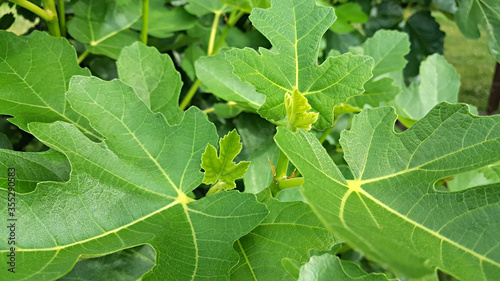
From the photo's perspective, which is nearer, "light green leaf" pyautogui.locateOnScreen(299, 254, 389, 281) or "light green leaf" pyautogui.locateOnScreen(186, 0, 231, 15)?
"light green leaf" pyautogui.locateOnScreen(299, 254, 389, 281)

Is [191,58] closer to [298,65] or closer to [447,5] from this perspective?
[298,65]

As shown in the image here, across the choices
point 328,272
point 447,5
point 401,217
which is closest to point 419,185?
point 401,217

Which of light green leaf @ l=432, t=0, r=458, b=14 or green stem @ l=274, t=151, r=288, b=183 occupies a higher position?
green stem @ l=274, t=151, r=288, b=183

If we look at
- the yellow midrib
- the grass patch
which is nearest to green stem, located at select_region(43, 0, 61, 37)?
the yellow midrib

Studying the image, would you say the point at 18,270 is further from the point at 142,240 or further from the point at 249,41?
the point at 249,41

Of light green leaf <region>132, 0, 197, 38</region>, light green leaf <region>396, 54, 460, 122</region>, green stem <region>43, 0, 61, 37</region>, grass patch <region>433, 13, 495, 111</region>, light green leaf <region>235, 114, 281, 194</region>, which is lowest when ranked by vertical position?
grass patch <region>433, 13, 495, 111</region>

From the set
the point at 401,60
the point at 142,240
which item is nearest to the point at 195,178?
the point at 142,240

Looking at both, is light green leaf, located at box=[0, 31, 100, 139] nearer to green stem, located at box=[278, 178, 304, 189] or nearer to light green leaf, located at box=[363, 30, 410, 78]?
Result: green stem, located at box=[278, 178, 304, 189]
